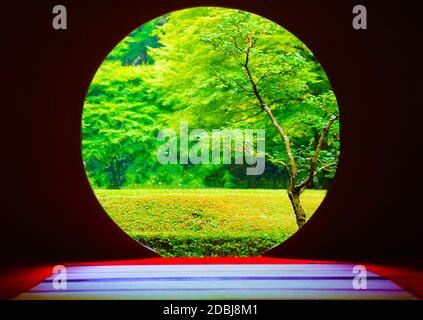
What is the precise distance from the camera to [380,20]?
4594mm

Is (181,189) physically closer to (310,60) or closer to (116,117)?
(116,117)

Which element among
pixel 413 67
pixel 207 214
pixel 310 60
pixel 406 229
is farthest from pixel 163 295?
pixel 310 60

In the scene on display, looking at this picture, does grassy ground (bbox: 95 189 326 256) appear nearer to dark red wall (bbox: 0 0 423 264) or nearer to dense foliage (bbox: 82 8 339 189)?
dense foliage (bbox: 82 8 339 189)

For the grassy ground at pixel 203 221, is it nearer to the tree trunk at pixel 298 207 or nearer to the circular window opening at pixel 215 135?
the circular window opening at pixel 215 135

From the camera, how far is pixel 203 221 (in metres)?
8.65

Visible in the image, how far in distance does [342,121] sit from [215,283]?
177 cm

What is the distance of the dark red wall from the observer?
4.60m

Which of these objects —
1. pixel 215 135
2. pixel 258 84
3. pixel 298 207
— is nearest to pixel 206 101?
pixel 215 135

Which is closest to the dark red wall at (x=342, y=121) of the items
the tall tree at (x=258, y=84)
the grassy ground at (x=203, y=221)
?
the tall tree at (x=258, y=84)

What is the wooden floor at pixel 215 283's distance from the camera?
3.27m

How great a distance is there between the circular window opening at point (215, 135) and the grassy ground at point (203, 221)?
2 cm

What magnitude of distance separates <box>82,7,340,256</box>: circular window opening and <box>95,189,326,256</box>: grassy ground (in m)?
0.02

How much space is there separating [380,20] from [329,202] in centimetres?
149

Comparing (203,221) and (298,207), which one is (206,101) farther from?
(298,207)
